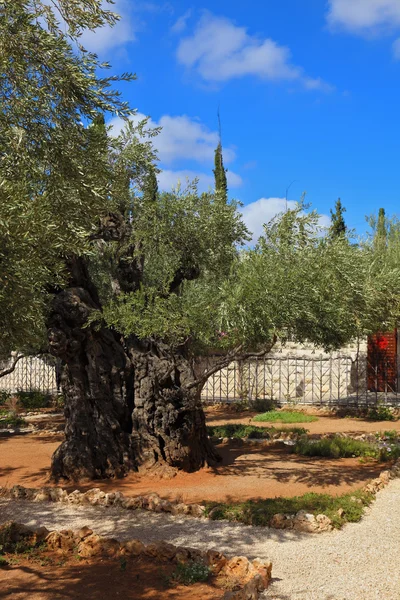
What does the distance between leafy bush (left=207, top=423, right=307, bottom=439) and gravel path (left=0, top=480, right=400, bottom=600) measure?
18.4 feet

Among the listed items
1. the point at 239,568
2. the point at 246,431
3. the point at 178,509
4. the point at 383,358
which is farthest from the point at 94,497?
the point at 383,358

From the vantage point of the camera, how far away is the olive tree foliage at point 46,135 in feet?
19.1

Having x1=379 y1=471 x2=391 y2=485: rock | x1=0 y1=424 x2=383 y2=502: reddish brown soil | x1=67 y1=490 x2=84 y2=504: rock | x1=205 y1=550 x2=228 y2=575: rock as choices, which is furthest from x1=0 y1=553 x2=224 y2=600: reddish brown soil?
x1=379 y1=471 x2=391 y2=485: rock

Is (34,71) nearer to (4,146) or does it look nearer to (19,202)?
(4,146)

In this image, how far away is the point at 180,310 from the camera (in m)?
9.45

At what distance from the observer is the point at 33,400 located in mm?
21719

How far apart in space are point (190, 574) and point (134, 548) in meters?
0.89

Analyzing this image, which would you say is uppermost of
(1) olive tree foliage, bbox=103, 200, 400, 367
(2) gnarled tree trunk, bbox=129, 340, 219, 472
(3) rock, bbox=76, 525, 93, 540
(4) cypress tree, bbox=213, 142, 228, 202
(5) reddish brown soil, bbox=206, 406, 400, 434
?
(4) cypress tree, bbox=213, 142, 228, 202

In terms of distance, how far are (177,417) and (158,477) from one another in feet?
3.55

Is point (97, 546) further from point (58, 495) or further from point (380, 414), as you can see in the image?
point (380, 414)

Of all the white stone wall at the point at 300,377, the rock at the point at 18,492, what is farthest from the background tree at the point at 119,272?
the white stone wall at the point at 300,377

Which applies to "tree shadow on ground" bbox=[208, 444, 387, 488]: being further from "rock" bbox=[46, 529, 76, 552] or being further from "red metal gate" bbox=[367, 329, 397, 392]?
"red metal gate" bbox=[367, 329, 397, 392]

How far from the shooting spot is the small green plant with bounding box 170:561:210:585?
5.62 m

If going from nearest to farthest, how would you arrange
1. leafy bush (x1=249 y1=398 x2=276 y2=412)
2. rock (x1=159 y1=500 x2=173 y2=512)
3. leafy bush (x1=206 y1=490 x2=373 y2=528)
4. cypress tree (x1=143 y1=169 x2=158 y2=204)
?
leafy bush (x1=206 y1=490 x2=373 y2=528) → rock (x1=159 y1=500 x2=173 y2=512) → cypress tree (x1=143 y1=169 x2=158 y2=204) → leafy bush (x1=249 y1=398 x2=276 y2=412)
